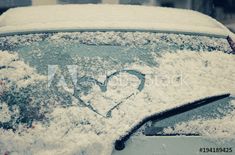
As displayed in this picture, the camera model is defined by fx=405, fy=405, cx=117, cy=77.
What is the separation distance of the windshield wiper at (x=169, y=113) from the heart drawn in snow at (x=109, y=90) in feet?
0.53

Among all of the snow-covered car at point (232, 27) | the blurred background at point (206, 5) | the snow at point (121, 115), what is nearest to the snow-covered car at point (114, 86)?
the snow at point (121, 115)

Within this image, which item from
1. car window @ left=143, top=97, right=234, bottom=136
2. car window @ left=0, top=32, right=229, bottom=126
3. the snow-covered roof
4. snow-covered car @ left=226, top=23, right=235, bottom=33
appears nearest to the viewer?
car window @ left=143, top=97, right=234, bottom=136

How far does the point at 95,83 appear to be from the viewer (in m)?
2.12

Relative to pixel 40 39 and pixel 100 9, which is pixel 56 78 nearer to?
pixel 40 39

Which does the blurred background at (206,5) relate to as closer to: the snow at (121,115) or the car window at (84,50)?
the car window at (84,50)

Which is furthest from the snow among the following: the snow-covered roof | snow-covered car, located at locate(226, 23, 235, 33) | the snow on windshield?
snow-covered car, located at locate(226, 23, 235, 33)

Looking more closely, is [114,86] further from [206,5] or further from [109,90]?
[206,5]

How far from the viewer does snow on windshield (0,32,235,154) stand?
→ 1.91 metres

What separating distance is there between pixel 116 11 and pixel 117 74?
749 mm

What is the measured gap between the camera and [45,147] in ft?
6.07

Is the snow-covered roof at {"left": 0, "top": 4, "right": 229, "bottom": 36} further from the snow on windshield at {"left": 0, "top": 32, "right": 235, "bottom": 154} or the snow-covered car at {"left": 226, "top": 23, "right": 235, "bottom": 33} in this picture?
the snow-covered car at {"left": 226, "top": 23, "right": 235, "bottom": 33}

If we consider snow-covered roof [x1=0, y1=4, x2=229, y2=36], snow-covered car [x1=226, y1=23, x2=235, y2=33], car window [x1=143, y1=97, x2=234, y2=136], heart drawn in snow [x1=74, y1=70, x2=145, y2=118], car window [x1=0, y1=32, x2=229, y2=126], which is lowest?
snow-covered car [x1=226, y1=23, x2=235, y2=33]

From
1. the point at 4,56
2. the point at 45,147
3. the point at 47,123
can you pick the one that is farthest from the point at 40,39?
the point at 45,147

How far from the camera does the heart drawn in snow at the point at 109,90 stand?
6.65 ft
